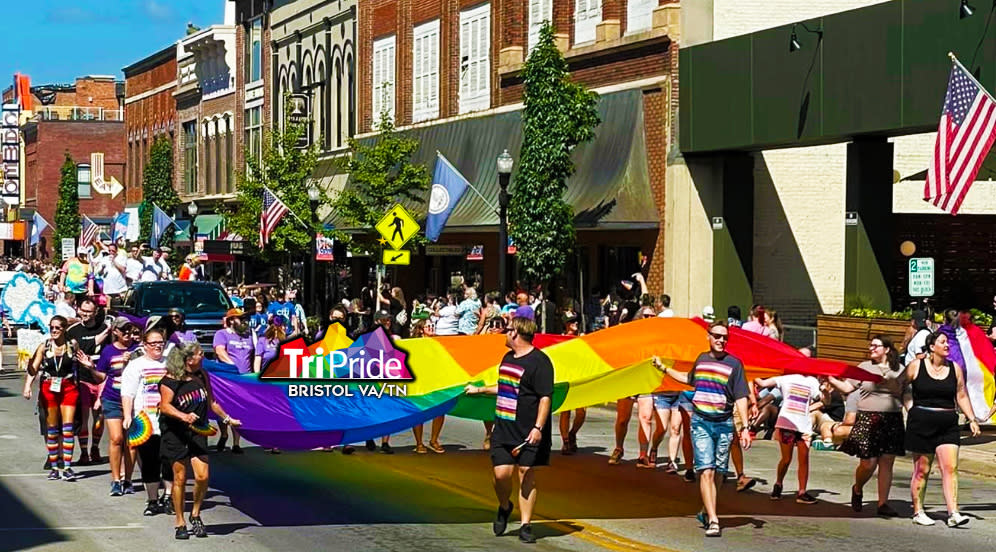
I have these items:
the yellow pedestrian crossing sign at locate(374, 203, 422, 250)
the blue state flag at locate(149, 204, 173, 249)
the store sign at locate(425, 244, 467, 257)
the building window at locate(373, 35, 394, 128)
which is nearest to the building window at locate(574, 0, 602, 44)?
the yellow pedestrian crossing sign at locate(374, 203, 422, 250)

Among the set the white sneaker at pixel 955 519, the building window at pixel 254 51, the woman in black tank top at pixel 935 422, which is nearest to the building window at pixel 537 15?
the building window at pixel 254 51

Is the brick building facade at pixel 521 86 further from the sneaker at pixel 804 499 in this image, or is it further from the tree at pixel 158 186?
the tree at pixel 158 186

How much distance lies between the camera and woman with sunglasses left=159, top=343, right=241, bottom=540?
44.3ft

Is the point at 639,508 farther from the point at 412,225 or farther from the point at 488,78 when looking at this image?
the point at 488,78

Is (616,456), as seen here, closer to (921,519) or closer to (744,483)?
(744,483)

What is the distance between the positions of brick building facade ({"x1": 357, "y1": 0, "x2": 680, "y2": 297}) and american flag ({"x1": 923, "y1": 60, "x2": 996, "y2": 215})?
12.5m

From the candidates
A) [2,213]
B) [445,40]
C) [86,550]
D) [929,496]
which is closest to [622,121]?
[445,40]

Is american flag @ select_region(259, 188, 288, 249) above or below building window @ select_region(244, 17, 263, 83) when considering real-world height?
below

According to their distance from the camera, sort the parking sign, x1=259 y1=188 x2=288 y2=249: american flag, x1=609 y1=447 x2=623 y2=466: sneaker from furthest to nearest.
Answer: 1. x1=259 y1=188 x2=288 y2=249: american flag
2. the parking sign
3. x1=609 y1=447 x2=623 y2=466: sneaker

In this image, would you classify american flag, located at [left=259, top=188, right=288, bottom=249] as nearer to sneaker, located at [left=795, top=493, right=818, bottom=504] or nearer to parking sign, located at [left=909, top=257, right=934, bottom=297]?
parking sign, located at [left=909, top=257, right=934, bottom=297]

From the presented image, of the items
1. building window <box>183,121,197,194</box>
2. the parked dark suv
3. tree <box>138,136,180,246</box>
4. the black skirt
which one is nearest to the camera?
the black skirt

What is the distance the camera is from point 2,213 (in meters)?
127

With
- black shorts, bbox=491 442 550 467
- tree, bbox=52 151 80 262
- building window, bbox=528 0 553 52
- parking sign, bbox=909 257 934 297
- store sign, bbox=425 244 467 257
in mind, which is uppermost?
building window, bbox=528 0 553 52

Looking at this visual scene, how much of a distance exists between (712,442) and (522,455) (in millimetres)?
1707
